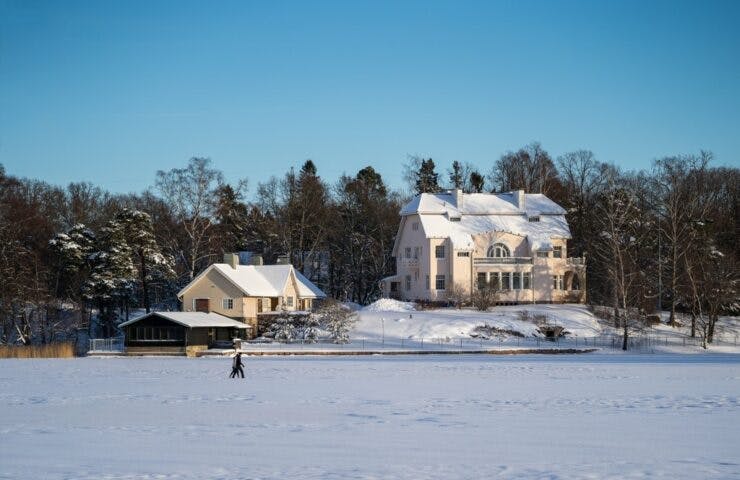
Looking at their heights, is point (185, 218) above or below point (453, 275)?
above

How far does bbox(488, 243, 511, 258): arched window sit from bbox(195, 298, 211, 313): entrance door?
2035 centimetres

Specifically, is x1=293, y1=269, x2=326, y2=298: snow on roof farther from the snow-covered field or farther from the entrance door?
the snow-covered field

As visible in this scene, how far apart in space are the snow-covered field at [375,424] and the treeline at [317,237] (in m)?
23.7

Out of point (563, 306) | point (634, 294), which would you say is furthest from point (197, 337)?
point (634, 294)

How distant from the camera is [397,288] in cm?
6781

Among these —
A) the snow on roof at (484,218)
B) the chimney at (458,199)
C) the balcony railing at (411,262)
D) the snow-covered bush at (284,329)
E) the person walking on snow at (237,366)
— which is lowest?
the person walking on snow at (237,366)

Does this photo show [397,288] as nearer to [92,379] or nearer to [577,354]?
[577,354]

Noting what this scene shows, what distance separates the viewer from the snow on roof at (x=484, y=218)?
6438 centimetres

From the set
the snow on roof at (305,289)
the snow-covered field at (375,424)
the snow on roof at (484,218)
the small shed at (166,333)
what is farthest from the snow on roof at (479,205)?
A: the snow-covered field at (375,424)

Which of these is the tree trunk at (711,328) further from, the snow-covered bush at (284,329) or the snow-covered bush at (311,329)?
the snow-covered bush at (284,329)

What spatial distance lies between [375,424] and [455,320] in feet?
119

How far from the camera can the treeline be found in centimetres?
5838

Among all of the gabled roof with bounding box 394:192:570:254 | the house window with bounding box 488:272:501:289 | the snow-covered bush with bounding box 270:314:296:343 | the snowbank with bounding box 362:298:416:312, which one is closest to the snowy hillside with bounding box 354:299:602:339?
the snowbank with bounding box 362:298:416:312

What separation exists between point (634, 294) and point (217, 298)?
27513mm
